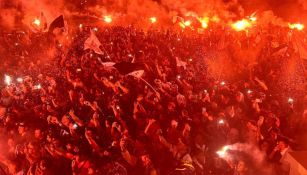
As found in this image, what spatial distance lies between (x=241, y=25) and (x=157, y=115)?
29.8 ft

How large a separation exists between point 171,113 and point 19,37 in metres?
10.3

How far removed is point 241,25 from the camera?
47.0 ft

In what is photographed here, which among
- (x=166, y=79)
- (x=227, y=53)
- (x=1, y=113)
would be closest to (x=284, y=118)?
(x=166, y=79)

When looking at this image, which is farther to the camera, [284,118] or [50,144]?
[284,118]

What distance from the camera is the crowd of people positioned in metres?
5.68

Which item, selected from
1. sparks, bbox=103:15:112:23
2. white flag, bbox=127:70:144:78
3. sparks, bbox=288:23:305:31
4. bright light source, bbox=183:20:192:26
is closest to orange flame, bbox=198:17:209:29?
bright light source, bbox=183:20:192:26

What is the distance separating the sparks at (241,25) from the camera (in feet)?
45.4

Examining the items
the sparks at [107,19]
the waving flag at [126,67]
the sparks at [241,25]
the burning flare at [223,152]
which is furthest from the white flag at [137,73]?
the sparks at [107,19]

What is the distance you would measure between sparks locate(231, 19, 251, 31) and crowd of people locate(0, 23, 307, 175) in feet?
10.7

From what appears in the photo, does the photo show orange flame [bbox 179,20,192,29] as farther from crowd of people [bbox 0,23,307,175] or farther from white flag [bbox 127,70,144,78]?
white flag [bbox 127,70,144,78]

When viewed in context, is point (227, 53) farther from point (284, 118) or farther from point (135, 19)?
point (135, 19)

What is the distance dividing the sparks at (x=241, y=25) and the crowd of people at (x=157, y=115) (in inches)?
129

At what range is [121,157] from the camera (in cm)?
585

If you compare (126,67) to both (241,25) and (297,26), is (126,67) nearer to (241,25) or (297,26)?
(241,25)
